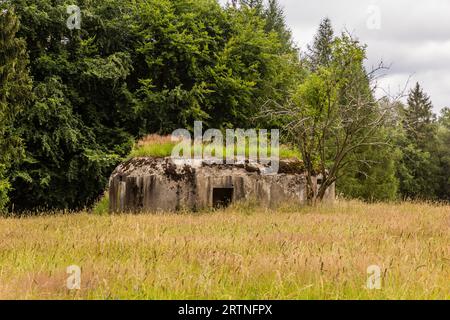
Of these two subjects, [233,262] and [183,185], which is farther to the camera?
[183,185]

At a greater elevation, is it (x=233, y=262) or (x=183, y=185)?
(x=183, y=185)

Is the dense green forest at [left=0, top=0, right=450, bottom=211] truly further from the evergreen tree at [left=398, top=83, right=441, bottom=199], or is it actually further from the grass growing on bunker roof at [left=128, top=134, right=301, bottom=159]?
the evergreen tree at [left=398, top=83, right=441, bottom=199]

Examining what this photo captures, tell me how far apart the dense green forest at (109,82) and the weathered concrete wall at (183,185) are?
4.95 meters

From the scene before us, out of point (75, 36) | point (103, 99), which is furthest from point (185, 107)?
point (75, 36)

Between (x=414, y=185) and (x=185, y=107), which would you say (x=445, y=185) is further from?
(x=185, y=107)

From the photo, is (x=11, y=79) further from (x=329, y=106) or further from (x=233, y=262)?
(x=233, y=262)

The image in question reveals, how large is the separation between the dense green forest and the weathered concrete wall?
4951 mm

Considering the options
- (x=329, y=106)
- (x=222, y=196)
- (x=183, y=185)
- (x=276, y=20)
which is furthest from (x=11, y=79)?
(x=276, y=20)

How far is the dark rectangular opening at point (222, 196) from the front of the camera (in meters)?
13.8

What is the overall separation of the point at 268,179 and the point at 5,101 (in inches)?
349

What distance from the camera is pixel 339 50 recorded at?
13961 millimetres

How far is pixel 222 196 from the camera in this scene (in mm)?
14312

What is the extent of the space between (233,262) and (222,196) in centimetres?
936
